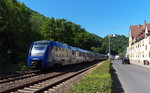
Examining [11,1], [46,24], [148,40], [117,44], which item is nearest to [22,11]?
[11,1]

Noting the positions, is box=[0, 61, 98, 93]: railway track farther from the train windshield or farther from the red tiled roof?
the red tiled roof

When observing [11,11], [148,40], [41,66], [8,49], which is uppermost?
[11,11]

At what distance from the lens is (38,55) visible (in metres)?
19.6

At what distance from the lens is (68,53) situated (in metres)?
28.0

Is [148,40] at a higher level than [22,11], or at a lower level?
lower

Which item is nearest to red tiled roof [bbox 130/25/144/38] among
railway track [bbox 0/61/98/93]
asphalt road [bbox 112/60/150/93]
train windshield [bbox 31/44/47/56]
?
asphalt road [bbox 112/60/150/93]

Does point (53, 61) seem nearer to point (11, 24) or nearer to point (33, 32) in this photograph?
point (11, 24)

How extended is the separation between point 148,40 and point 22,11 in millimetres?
30944

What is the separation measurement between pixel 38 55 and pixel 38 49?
76 centimetres

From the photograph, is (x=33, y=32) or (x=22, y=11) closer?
(x=22, y=11)

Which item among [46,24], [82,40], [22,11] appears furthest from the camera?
[82,40]

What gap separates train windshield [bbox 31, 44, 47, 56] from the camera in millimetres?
19669

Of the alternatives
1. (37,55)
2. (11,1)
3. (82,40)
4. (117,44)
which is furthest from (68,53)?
(117,44)

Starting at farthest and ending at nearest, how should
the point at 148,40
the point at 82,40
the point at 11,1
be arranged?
the point at 82,40
the point at 148,40
the point at 11,1
